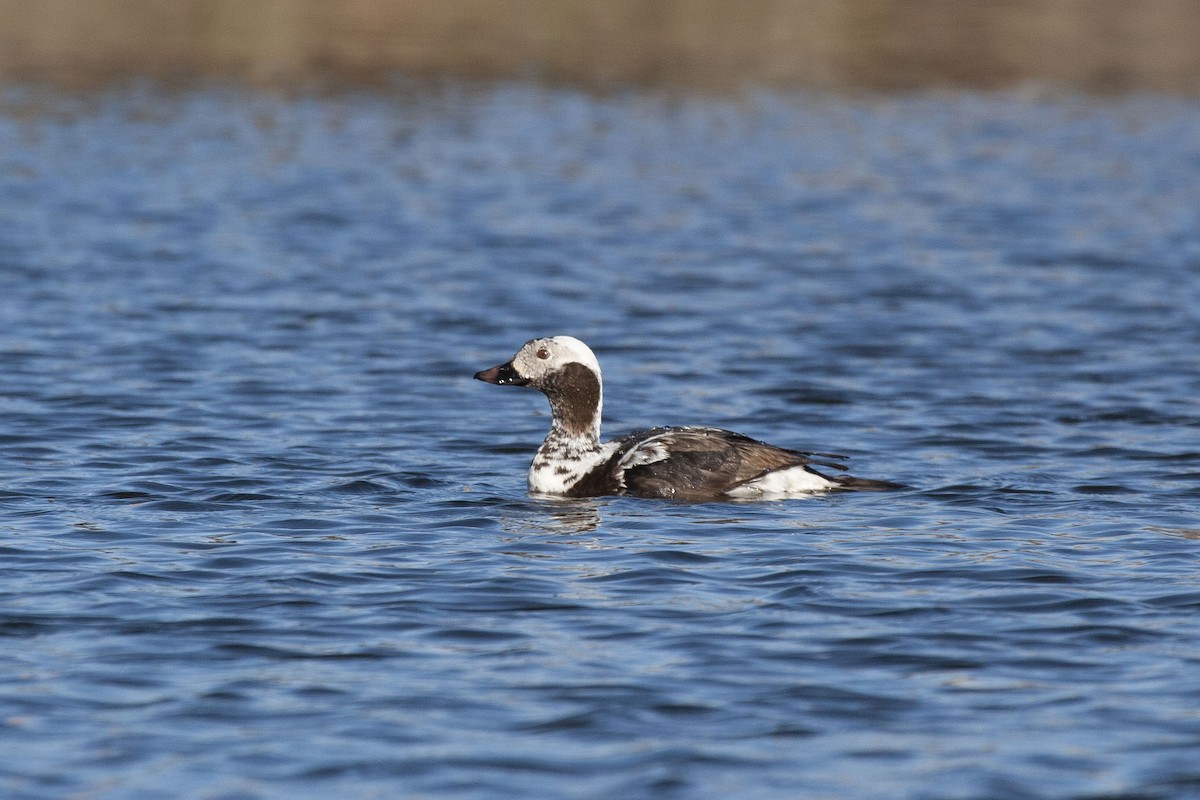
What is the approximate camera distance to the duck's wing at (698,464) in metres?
12.4

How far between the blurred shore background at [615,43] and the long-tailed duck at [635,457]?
28.9 meters

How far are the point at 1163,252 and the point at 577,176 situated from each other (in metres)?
10.3

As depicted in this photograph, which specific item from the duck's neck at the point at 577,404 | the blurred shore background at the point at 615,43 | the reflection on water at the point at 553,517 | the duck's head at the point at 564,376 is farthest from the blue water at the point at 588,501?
the blurred shore background at the point at 615,43

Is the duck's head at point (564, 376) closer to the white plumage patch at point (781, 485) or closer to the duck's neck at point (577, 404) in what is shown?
the duck's neck at point (577, 404)

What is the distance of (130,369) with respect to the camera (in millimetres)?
17234

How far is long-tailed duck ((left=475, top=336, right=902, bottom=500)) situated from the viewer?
40.9 feet

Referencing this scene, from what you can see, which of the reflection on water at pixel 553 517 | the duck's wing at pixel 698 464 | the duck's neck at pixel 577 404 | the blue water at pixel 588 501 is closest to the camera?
the blue water at pixel 588 501

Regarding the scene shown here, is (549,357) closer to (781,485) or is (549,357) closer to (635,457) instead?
(635,457)

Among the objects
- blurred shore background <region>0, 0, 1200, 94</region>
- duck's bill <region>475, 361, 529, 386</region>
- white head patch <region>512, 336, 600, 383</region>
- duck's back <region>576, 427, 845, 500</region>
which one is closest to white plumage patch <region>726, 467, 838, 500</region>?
duck's back <region>576, 427, 845, 500</region>

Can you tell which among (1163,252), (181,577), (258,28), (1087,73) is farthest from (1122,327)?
(258,28)

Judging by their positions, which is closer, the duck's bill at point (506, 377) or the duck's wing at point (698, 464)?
the duck's wing at point (698, 464)

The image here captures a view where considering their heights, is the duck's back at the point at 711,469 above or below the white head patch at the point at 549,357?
below

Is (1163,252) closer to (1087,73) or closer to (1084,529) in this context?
(1084,529)

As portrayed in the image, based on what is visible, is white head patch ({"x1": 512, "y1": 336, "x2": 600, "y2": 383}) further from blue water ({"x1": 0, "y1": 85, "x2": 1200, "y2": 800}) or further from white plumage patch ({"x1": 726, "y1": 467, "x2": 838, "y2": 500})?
white plumage patch ({"x1": 726, "y1": 467, "x2": 838, "y2": 500})
